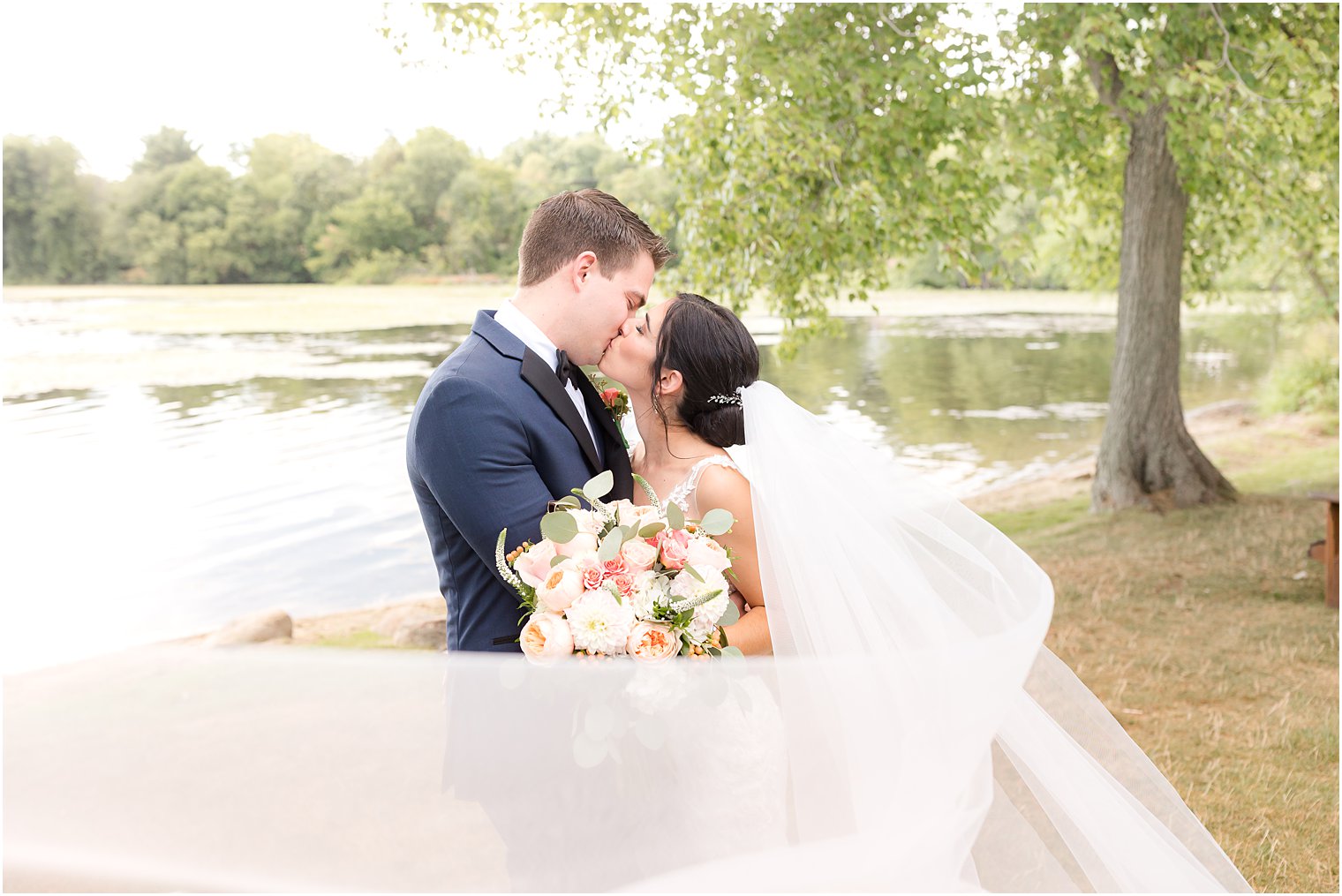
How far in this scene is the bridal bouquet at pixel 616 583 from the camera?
2037mm

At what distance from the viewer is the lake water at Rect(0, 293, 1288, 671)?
11.5 m

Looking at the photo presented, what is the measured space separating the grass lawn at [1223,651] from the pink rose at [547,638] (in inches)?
125

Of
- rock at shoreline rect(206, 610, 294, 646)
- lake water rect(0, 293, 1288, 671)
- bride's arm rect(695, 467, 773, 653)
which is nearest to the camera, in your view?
bride's arm rect(695, 467, 773, 653)

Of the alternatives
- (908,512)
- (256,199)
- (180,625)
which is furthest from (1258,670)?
(256,199)

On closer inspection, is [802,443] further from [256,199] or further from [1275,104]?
[256,199]

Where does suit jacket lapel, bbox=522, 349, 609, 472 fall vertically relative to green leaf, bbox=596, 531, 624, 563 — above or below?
above

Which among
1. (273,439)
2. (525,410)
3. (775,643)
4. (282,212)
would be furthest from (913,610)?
(282,212)

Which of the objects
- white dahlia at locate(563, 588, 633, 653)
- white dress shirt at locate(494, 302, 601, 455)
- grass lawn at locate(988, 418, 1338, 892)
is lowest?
grass lawn at locate(988, 418, 1338, 892)

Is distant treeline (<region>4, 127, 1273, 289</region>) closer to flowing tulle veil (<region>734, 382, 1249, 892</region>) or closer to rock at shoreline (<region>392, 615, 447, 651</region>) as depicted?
rock at shoreline (<region>392, 615, 447, 651</region>)

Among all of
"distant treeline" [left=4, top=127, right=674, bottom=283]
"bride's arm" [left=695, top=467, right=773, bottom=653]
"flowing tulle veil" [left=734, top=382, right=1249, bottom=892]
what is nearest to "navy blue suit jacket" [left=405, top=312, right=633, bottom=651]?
"bride's arm" [left=695, top=467, right=773, bottom=653]

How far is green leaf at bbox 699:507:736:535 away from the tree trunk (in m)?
8.34

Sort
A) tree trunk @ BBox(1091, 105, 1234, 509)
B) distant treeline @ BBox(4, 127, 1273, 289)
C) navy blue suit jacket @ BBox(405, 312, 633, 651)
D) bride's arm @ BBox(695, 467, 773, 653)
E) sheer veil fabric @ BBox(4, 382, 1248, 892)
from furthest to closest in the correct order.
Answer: distant treeline @ BBox(4, 127, 1273, 289)
tree trunk @ BBox(1091, 105, 1234, 509)
bride's arm @ BBox(695, 467, 773, 653)
navy blue suit jacket @ BBox(405, 312, 633, 651)
sheer veil fabric @ BBox(4, 382, 1248, 892)

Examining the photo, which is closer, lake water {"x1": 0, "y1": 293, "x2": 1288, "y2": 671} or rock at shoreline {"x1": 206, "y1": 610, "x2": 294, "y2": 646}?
rock at shoreline {"x1": 206, "y1": 610, "x2": 294, "y2": 646}

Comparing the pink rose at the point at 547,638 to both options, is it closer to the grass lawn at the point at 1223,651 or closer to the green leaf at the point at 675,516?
the green leaf at the point at 675,516
